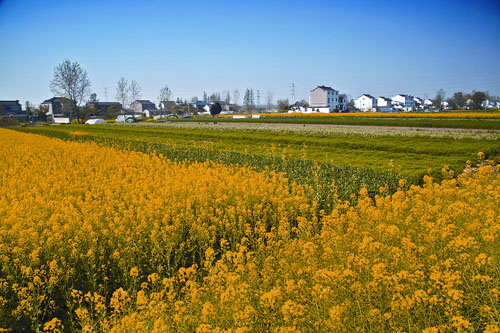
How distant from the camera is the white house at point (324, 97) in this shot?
355ft

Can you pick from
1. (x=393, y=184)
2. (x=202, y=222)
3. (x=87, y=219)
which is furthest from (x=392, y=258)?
(x=393, y=184)

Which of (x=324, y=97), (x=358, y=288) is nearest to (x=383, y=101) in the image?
(x=324, y=97)

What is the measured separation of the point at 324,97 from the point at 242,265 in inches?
4291

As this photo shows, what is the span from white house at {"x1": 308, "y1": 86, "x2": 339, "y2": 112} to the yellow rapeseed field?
10267cm

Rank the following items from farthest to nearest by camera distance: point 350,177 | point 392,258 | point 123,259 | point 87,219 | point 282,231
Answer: point 350,177, point 87,219, point 282,231, point 123,259, point 392,258

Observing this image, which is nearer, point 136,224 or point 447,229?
point 447,229

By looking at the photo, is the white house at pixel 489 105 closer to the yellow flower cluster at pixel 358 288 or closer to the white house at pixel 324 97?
the white house at pixel 324 97

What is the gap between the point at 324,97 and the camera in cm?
10831

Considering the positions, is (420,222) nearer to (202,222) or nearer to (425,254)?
(425,254)

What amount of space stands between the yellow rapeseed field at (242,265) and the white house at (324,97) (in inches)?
4042

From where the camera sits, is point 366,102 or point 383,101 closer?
point 366,102

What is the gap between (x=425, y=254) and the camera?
192 inches

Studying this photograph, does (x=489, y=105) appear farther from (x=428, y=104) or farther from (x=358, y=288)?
(x=358, y=288)

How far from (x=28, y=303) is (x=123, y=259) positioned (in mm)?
1452
